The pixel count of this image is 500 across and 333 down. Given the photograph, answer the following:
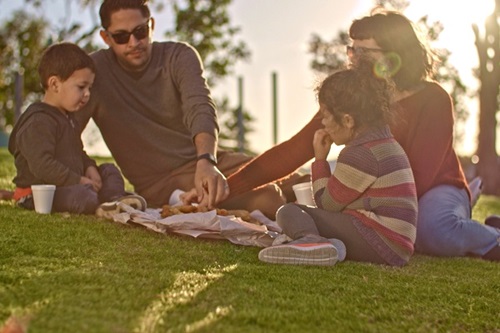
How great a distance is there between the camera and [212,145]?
424 cm

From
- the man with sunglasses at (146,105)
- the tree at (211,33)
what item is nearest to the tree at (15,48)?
the tree at (211,33)

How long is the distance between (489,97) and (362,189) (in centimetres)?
1616

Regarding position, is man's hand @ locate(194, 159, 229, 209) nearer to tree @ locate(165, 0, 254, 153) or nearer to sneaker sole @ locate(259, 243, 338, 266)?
sneaker sole @ locate(259, 243, 338, 266)

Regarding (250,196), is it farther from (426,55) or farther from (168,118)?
(426,55)

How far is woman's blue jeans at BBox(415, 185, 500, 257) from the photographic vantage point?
403 cm

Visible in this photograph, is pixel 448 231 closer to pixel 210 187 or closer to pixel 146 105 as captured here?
pixel 210 187

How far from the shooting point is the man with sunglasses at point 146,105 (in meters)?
4.84

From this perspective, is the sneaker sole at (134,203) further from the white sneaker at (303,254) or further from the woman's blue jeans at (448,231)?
the woman's blue jeans at (448,231)

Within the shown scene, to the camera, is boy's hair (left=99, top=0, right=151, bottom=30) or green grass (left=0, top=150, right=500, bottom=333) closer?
green grass (left=0, top=150, right=500, bottom=333)

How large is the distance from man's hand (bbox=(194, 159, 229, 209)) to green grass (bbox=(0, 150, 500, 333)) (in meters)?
0.26

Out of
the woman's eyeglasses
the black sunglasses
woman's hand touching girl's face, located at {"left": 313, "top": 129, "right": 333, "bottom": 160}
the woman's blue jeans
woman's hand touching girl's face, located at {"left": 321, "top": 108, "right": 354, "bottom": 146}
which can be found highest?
the black sunglasses

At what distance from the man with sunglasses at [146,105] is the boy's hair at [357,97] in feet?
4.59

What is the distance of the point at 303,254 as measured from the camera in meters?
3.23

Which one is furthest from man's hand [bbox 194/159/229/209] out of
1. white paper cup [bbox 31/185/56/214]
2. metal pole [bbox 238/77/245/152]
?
metal pole [bbox 238/77/245/152]
